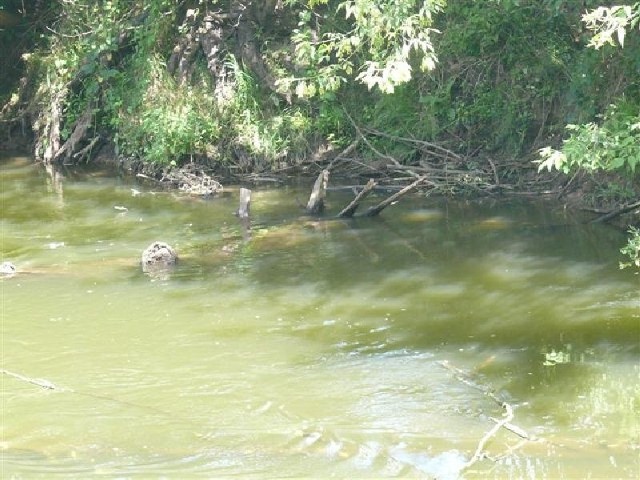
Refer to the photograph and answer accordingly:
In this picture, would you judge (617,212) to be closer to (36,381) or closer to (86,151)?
(36,381)

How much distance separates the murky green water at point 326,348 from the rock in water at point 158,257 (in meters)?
0.16

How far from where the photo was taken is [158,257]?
11852 mm

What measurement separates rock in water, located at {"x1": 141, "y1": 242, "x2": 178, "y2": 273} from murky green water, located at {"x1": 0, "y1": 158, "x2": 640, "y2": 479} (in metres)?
0.16

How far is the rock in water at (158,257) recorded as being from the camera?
11.8 meters

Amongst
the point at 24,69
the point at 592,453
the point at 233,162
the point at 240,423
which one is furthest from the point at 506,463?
the point at 24,69

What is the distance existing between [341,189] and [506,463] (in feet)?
30.2

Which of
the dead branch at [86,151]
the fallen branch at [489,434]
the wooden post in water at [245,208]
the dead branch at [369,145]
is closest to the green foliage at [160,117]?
the dead branch at [86,151]

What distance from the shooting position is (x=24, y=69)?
21719 mm

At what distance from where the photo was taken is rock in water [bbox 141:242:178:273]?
38.7ft

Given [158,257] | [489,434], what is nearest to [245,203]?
[158,257]

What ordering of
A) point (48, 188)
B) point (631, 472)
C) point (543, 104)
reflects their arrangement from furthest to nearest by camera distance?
point (48, 188), point (543, 104), point (631, 472)

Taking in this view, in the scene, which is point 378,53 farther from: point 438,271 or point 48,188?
point 48,188

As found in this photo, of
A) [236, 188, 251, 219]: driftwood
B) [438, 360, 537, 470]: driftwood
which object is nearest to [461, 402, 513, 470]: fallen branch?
[438, 360, 537, 470]: driftwood

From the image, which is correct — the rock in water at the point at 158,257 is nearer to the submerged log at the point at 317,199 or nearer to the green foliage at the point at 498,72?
the submerged log at the point at 317,199
